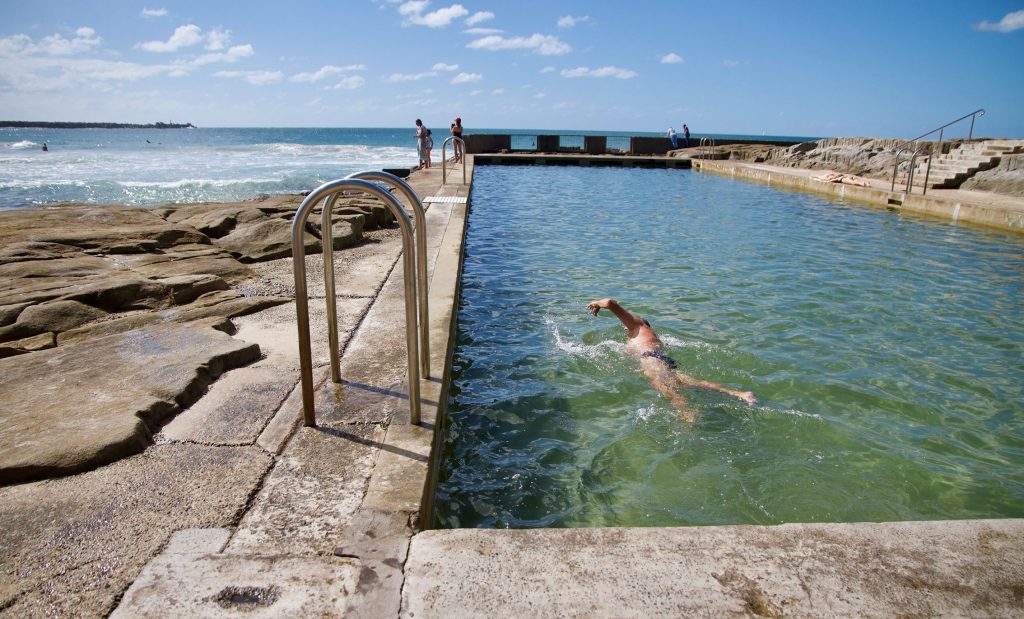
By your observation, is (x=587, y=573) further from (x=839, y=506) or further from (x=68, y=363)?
(x=68, y=363)

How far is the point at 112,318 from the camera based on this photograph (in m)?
4.06

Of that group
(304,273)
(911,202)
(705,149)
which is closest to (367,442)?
(304,273)

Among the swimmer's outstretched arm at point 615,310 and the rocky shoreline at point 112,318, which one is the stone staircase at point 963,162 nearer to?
the swimmer's outstretched arm at point 615,310

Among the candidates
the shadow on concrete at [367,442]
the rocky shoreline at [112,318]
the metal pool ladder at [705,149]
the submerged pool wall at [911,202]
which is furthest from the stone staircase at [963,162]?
the shadow on concrete at [367,442]

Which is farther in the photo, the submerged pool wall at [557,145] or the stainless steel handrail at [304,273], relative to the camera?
the submerged pool wall at [557,145]

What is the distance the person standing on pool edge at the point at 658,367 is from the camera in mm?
4395

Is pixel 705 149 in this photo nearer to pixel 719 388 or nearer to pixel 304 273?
pixel 719 388

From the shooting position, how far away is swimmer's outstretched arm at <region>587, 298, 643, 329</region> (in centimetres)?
485

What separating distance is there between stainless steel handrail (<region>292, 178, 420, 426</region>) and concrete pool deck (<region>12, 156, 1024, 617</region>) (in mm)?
194

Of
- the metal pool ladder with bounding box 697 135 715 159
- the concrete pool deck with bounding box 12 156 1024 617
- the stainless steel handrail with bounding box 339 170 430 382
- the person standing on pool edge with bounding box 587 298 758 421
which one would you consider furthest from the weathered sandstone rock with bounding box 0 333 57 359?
the metal pool ladder with bounding box 697 135 715 159

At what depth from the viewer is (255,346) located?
3551mm

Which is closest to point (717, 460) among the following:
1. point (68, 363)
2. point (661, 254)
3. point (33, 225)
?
point (68, 363)

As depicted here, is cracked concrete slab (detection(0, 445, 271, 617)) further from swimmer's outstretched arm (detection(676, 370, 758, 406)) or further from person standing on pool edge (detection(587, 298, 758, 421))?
swimmer's outstretched arm (detection(676, 370, 758, 406))

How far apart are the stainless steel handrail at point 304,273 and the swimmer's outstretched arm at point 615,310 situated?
243 centimetres
